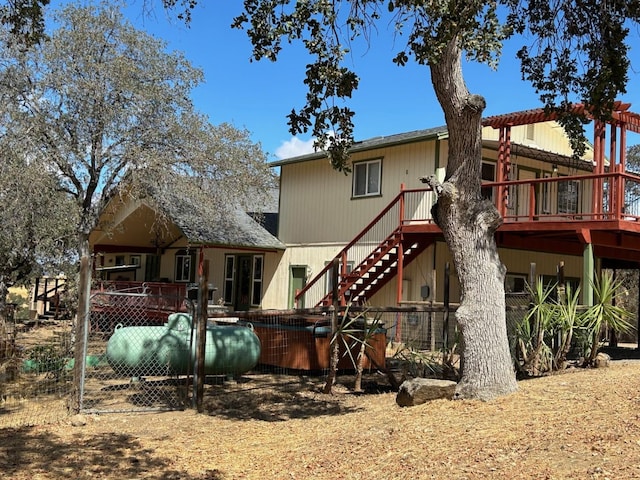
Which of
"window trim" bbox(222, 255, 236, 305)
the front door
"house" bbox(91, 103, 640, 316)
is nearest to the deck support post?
"house" bbox(91, 103, 640, 316)

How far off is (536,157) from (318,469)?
16.1m

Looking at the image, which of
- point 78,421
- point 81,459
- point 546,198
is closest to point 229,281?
point 546,198

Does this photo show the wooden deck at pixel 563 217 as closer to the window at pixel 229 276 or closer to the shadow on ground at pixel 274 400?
the shadow on ground at pixel 274 400

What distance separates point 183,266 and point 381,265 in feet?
35.1

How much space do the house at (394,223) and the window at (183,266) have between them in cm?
8

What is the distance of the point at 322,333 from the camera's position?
39.3ft

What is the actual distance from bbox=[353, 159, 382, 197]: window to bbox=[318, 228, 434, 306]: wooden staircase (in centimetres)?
242

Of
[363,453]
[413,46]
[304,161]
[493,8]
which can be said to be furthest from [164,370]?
[304,161]

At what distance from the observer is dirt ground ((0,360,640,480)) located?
5.34 meters

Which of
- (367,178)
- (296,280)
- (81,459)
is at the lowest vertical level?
(81,459)

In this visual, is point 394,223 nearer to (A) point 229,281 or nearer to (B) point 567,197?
(B) point 567,197

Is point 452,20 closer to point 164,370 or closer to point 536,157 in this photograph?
point 164,370

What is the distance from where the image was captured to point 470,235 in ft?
27.4

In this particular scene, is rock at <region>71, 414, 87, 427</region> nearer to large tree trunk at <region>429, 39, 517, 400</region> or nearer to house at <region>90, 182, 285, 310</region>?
large tree trunk at <region>429, 39, 517, 400</region>
